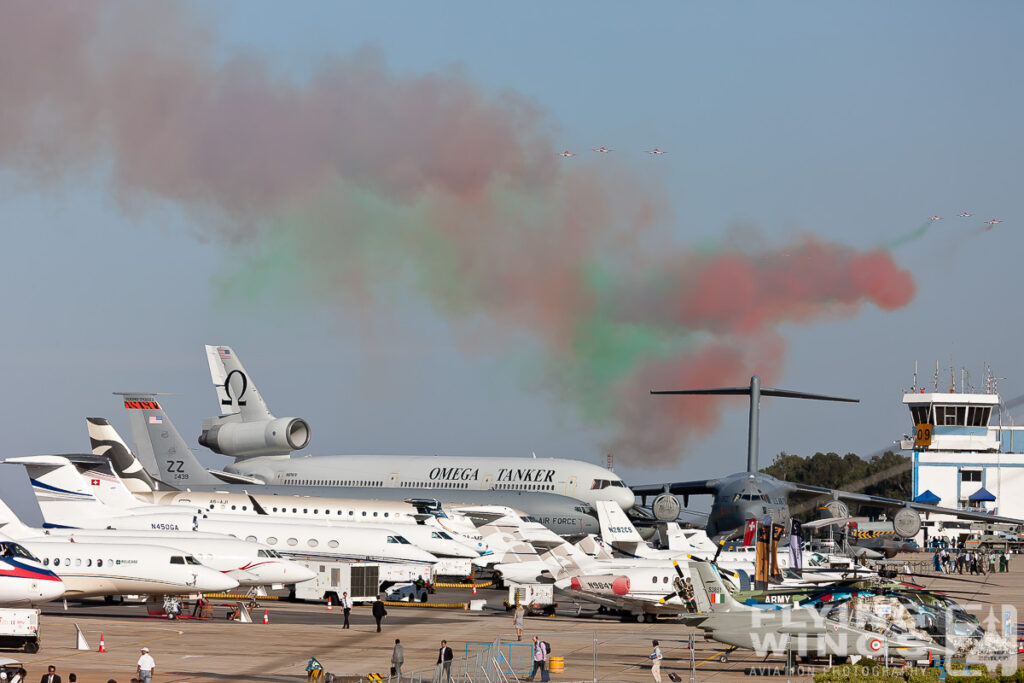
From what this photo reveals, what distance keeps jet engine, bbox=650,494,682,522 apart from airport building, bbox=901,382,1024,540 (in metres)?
46.2

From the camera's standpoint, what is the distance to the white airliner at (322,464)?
81.1 meters

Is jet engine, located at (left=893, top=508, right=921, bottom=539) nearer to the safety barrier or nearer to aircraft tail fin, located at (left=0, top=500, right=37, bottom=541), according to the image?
the safety barrier

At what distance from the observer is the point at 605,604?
48.5 m

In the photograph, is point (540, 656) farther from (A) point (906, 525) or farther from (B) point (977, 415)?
(B) point (977, 415)

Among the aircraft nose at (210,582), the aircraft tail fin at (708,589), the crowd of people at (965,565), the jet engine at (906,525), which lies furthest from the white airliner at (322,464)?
the aircraft tail fin at (708,589)

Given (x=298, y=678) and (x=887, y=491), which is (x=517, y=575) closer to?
(x=298, y=678)

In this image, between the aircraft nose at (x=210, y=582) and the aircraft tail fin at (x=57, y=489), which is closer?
the aircraft nose at (x=210, y=582)

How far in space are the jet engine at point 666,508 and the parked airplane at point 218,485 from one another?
987 cm

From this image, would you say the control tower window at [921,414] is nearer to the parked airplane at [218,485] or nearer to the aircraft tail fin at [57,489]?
the parked airplane at [218,485]

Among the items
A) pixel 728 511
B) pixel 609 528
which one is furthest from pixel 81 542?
pixel 728 511

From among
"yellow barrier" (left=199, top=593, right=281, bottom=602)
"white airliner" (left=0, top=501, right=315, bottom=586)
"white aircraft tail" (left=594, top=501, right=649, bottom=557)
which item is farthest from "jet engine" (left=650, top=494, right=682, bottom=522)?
"white airliner" (left=0, top=501, right=315, bottom=586)

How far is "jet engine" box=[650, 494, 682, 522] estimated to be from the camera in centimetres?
8338

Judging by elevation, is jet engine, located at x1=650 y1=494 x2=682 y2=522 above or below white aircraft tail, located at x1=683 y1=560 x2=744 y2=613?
above

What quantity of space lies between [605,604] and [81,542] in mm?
19470
